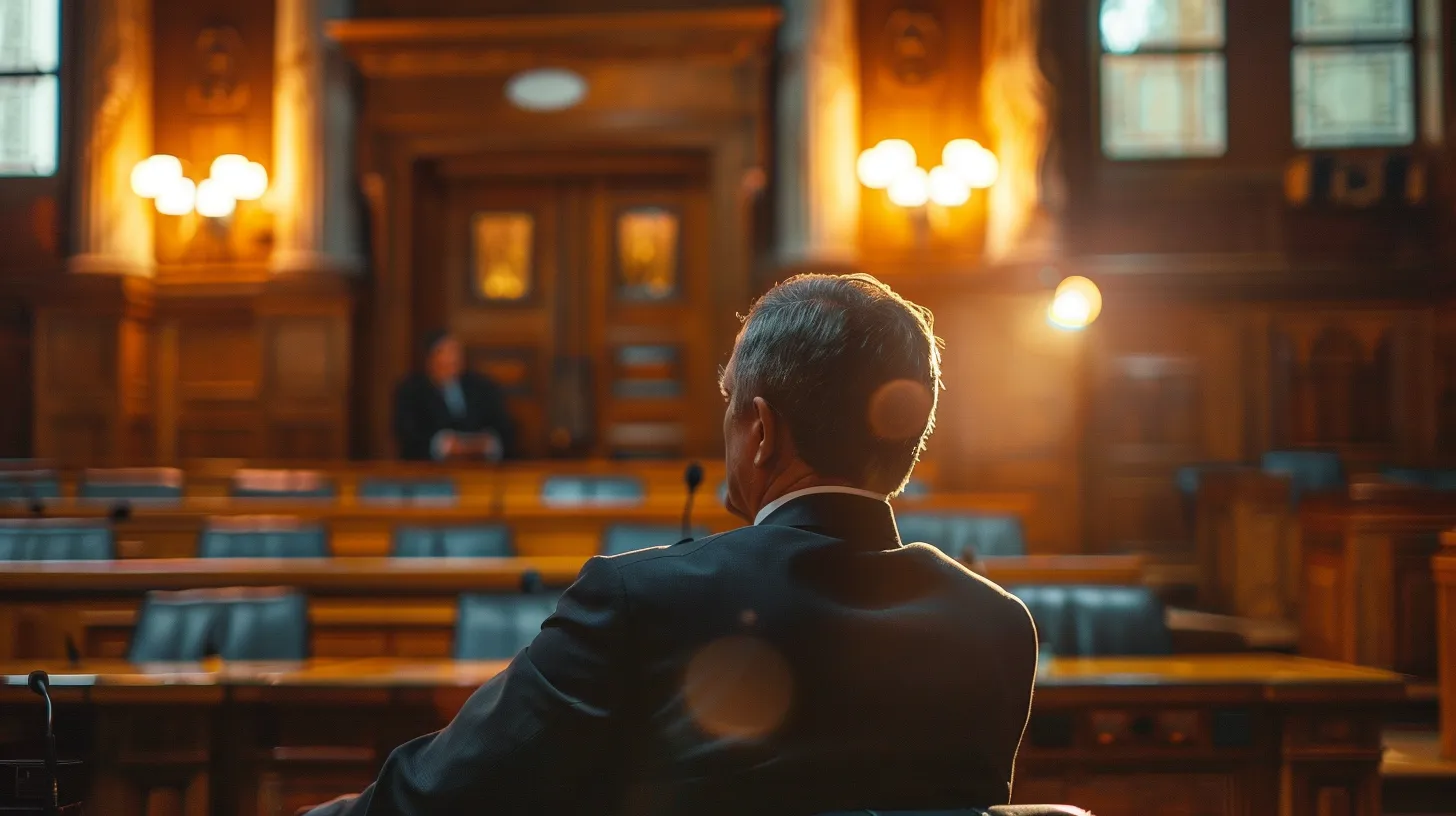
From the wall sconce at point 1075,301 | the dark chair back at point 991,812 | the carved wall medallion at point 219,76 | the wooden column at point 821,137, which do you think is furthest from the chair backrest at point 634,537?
the carved wall medallion at point 219,76

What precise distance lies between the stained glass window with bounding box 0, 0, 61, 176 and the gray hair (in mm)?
8710

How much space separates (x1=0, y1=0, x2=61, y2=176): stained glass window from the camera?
827 cm

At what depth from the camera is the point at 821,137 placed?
7590 millimetres

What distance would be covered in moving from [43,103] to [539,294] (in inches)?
149

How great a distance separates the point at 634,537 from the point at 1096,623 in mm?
1707

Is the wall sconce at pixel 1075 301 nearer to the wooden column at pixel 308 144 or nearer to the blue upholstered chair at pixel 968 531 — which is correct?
the blue upholstered chair at pixel 968 531

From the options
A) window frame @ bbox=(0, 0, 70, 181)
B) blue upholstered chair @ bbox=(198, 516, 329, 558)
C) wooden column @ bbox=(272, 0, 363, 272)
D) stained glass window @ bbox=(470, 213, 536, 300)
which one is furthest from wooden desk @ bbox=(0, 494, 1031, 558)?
window frame @ bbox=(0, 0, 70, 181)

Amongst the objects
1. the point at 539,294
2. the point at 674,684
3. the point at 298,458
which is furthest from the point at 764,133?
the point at 674,684

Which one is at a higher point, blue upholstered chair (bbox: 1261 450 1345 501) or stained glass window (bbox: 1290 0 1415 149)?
stained glass window (bbox: 1290 0 1415 149)

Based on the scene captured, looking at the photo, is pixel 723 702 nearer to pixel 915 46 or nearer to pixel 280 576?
pixel 280 576

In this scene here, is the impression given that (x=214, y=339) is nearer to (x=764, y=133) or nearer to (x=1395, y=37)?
(x=764, y=133)

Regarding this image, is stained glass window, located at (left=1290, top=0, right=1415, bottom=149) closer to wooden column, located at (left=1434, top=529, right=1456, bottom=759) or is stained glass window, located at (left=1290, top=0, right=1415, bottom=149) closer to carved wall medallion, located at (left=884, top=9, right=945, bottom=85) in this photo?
carved wall medallion, located at (left=884, top=9, right=945, bottom=85)

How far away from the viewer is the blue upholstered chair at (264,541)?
414 centimetres

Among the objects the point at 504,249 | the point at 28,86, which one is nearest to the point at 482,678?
the point at 504,249
